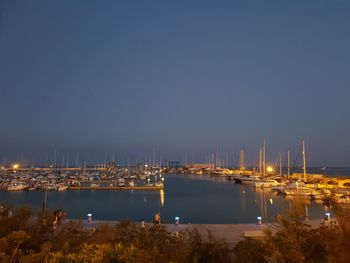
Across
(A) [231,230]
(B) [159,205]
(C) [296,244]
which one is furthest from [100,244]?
(B) [159,205]

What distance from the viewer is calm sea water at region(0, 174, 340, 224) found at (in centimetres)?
3619

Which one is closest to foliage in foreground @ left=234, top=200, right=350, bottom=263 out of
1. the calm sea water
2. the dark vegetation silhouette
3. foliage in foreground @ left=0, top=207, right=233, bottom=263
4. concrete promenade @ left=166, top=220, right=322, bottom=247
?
the dark vegetation silhouette

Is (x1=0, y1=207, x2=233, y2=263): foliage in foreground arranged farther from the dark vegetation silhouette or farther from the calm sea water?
the calm sea water

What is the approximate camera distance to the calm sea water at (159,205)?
119 ft

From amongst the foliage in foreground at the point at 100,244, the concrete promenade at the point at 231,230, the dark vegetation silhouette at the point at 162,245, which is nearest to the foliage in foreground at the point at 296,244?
the dark vegetation silhouette at the point at 162,245

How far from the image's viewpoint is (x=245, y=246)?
350 inches

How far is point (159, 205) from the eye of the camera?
44156mm

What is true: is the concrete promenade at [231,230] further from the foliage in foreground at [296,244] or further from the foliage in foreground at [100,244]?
the foliage in foreground at [296,244]

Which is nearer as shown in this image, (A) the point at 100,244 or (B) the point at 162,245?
(A) the point at 100,244

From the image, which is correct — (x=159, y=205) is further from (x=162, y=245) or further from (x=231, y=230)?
(x=162, y=245)

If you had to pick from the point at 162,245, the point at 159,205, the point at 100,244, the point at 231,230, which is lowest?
the point at 159,205

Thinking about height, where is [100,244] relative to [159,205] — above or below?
above


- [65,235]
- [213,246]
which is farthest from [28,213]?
[213,246]

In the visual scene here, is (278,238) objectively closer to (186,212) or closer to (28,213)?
(28,213)
